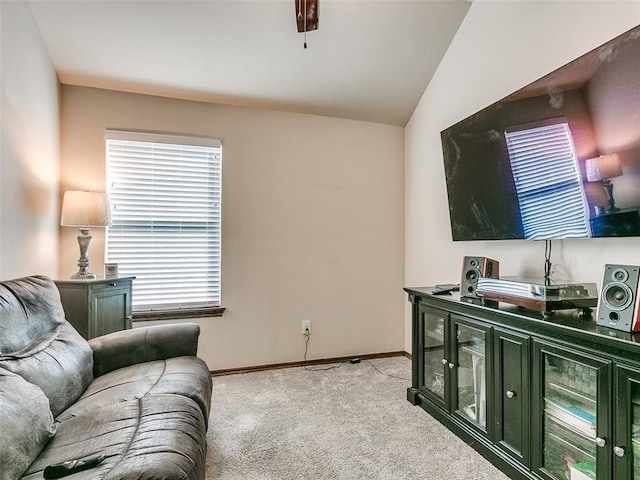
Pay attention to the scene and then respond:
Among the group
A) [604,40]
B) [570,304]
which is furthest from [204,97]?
[570,304]

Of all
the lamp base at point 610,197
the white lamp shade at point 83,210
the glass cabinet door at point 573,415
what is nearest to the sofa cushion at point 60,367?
the white lamp shade at point 83,210

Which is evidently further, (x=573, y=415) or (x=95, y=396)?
(x=95, y=396)

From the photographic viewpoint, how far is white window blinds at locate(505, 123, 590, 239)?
1632mm

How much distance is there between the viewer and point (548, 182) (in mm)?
1749

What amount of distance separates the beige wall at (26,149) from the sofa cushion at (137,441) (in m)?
1.15

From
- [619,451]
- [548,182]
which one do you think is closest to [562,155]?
[548,182]

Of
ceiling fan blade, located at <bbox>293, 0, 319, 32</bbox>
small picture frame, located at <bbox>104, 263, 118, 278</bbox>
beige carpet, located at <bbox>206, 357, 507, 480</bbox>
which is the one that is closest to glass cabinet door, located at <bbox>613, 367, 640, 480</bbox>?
beige carpet, located at <bbox>206, 357, 507, 480</bbox>

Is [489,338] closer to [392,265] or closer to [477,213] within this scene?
[477,213]

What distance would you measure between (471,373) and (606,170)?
1204 mm

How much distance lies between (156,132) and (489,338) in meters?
2.73

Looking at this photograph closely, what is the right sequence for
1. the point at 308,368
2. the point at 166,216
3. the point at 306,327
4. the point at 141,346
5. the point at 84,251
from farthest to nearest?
the point at 306,327, the point at 308,368, the point at 166,216, the point at 84,251, the point at 141,346

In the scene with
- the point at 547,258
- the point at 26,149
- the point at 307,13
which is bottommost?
the point at 547,258

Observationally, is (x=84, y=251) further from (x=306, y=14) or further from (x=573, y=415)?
(x=573, y=415)

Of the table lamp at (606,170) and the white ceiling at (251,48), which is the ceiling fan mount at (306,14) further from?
the table lamp at (606,170)
